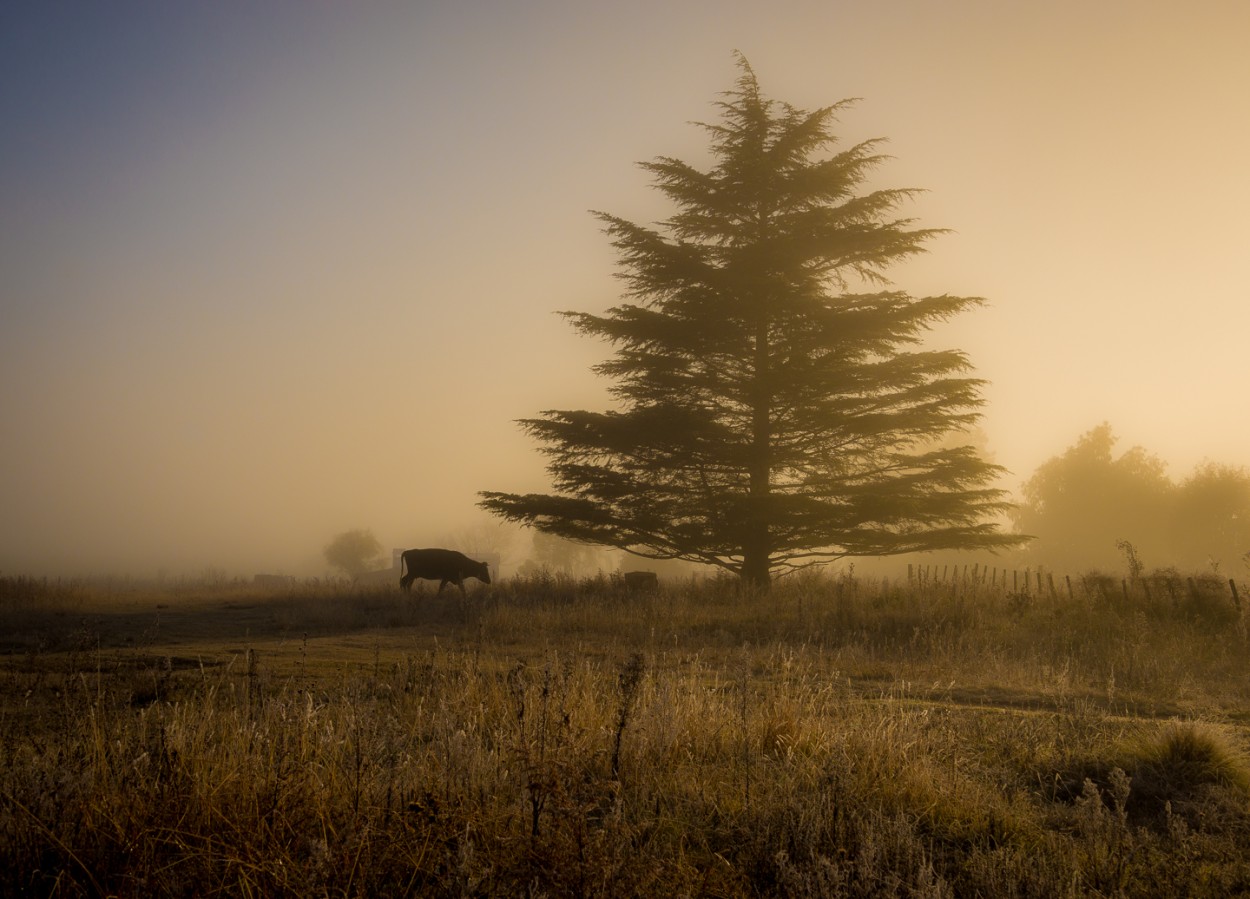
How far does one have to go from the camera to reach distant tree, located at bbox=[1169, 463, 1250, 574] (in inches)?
1939

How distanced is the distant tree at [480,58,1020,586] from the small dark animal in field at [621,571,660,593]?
2.90 ft

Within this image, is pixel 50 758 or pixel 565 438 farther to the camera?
pixel 565 438

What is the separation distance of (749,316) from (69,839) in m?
17.8

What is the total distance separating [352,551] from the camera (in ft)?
268

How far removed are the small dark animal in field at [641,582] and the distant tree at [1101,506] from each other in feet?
133

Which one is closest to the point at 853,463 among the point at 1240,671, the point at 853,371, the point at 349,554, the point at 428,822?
the point at 853,371

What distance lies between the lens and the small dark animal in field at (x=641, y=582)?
65.3 ft

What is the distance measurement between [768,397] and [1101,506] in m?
46.1

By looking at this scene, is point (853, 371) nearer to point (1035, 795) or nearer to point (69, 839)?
point (1035, 795)

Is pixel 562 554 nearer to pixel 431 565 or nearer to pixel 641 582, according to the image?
pixel 431 565

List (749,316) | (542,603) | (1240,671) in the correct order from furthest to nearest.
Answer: (749,316)
(542,603)
(1240,671)

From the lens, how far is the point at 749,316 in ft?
64.6

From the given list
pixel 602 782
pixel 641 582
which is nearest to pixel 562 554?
pixel 641 582

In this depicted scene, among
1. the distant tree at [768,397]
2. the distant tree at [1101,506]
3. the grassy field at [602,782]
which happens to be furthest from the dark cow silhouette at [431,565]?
the distant tree at [1101,506]
